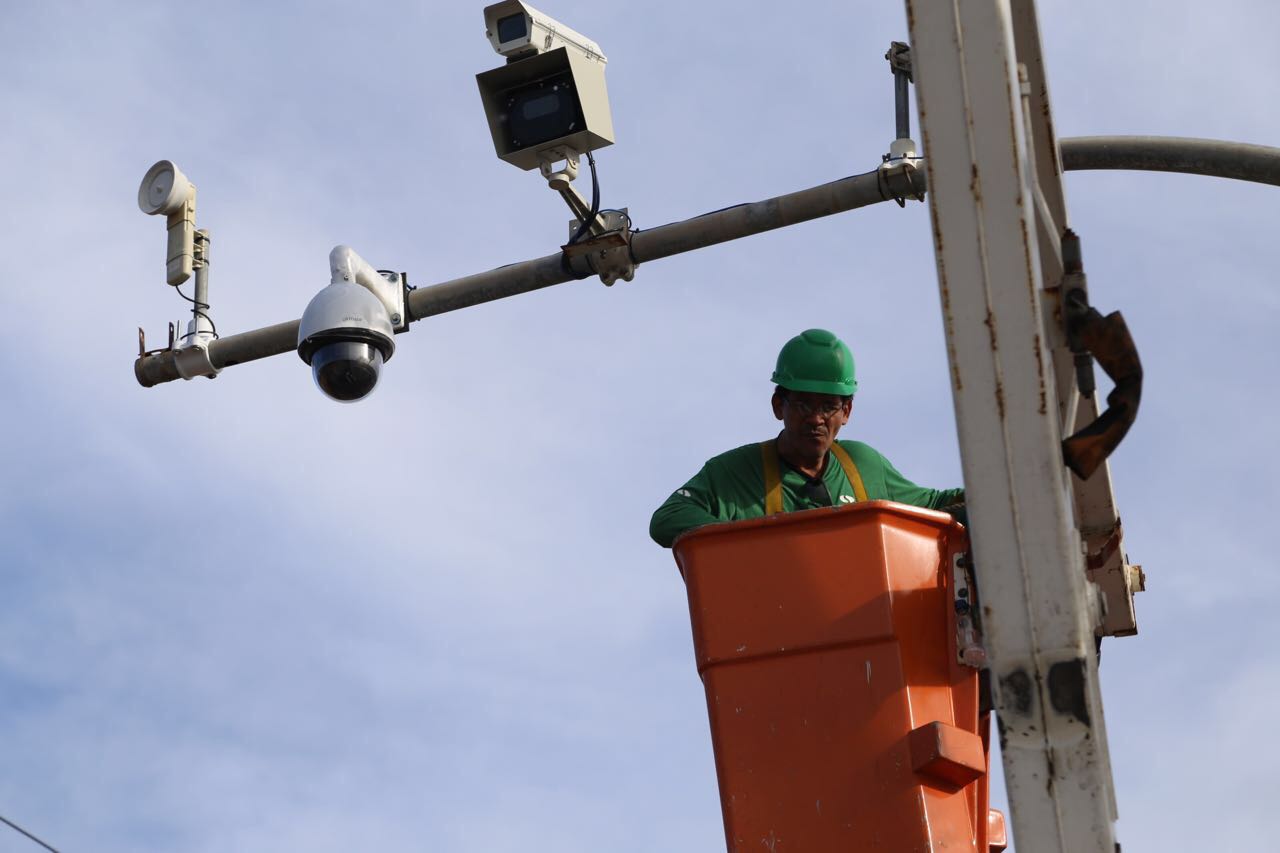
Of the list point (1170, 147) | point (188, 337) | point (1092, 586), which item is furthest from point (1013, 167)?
point (188, 337)

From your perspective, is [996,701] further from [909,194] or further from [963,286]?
[909,194]

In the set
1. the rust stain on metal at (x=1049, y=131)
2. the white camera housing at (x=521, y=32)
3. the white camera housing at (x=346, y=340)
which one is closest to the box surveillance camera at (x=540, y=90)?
the white camera housing at (x=521, y=32)

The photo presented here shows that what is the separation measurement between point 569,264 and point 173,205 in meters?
2.74

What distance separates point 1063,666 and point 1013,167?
1.11 meters

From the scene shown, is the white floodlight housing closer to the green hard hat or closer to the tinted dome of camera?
the tinted dome of camera

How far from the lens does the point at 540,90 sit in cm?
873

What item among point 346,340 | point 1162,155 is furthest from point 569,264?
point 1162,155

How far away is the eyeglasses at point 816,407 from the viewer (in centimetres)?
676

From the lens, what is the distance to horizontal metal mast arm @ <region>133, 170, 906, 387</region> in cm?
833

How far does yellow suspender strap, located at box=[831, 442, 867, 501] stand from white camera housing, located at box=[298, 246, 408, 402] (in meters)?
2.76

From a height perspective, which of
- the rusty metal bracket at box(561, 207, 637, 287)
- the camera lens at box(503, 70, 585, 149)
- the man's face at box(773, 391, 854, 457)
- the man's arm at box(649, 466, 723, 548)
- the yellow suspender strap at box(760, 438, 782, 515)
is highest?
the camera lens at box(503, 70, 585, 149)

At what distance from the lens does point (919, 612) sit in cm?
539

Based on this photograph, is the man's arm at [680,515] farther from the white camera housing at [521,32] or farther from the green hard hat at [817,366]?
the white camera housing at [521,32]

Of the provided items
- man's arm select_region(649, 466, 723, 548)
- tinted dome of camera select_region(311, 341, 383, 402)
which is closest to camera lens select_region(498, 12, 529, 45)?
tinted dome of camera select_region(311, 341, 383, 402)
